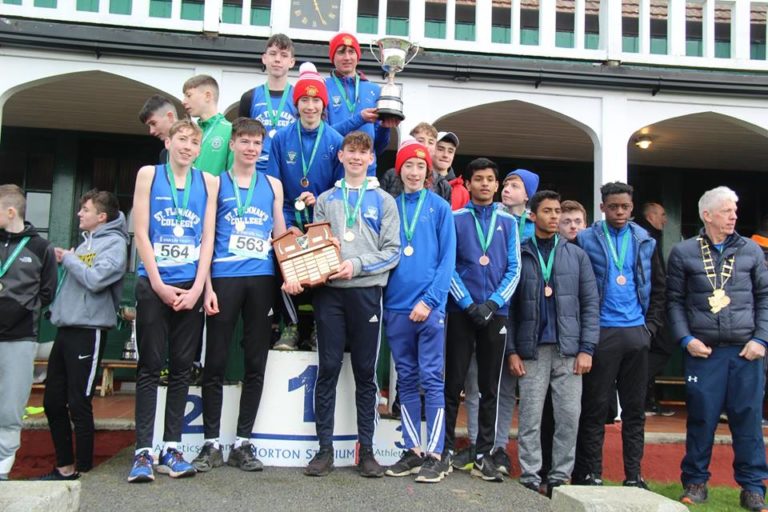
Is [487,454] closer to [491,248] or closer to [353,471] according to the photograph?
[353,471]

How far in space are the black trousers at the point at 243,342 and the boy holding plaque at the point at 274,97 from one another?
1.23 meters

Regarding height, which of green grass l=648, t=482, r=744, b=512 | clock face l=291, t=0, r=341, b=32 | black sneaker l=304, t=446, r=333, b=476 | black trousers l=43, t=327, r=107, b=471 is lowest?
green grass l=648, t=482, r=744, b=512

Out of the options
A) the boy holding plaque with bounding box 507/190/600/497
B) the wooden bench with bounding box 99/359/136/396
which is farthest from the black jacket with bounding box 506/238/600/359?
the wooden bench with bounding box 99/359/136/396

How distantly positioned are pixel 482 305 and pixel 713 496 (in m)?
2.56

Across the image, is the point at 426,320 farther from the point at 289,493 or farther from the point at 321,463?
the point at 289,493

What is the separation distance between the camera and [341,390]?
4797 mm

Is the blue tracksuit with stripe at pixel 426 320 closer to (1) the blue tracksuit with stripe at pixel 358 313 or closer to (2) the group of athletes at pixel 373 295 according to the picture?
(2) the group of athletes at pixel 373 295

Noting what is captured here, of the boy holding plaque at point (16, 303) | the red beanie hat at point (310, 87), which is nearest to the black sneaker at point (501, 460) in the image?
the red beanie hat at point (310, 87)

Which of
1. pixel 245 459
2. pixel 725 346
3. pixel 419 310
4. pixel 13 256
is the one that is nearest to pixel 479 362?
pixel 419 310

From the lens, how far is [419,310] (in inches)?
176

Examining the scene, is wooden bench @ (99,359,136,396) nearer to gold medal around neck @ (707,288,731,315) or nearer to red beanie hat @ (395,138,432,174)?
red beanie hat @ (395,138,432,174)

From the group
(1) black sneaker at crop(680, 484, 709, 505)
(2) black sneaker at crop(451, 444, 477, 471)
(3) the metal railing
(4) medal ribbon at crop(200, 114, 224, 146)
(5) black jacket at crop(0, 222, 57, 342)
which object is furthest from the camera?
(3) the metal railing

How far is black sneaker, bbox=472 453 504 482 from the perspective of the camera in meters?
4.49

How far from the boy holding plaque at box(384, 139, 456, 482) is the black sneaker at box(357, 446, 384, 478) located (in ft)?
0.30
